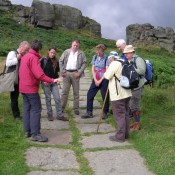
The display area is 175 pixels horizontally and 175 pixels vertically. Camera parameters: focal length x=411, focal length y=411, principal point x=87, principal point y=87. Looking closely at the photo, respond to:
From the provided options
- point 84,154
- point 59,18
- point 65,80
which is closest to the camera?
point 84,154

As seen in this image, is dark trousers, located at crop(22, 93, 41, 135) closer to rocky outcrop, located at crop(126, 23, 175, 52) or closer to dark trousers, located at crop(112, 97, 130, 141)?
dark trousers, located at crop(112, 97, 130, 141)

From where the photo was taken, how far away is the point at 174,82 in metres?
13.9

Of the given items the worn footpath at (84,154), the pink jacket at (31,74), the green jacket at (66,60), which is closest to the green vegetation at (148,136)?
the worn footpath at (84,154)

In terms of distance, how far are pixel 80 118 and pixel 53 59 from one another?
57.1 inches

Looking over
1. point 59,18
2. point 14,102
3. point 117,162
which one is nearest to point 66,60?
point 14,102

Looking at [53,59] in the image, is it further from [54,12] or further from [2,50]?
[54,12]

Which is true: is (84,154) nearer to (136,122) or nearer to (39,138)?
(39,138)

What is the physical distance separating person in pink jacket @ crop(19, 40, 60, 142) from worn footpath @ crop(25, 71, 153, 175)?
38 centimetres

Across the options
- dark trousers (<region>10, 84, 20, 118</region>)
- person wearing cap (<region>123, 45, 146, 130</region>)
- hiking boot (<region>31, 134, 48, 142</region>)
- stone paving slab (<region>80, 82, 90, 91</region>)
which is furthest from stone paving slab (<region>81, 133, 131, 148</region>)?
stone paving slab (<region>80, 82, 90, 91</region>)

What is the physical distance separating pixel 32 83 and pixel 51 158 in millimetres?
1466

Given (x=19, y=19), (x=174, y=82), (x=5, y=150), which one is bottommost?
(x=5, y=150)

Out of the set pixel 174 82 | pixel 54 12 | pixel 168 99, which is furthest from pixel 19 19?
pixel 168 99

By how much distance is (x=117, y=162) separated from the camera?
6.04 meters

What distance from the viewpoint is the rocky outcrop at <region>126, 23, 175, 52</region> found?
38.9 m
